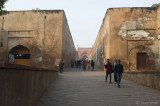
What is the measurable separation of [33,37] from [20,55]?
2791 millimetres

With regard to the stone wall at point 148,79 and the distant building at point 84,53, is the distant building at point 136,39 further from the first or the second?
the distant building at point 84,53

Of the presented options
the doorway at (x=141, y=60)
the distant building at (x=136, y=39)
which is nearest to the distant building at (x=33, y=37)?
the distant building at (x=136, y=39)

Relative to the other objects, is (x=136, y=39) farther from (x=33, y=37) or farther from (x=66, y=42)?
(x=33, y=37)

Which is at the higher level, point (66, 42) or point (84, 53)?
point (66, 42)

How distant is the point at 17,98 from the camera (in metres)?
2.66

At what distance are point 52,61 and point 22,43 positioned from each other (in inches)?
160

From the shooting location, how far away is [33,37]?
18.4 metres

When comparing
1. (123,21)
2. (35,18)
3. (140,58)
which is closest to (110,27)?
(123,21)

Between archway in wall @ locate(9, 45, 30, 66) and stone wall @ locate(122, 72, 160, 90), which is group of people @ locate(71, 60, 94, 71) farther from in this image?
stone wall @ locate(122, 72, 160, 90)

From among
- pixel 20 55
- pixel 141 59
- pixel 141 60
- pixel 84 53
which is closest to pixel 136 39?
pixel 141 59

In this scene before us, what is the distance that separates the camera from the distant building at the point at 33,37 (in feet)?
59.3

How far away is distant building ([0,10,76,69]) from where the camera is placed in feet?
59.3

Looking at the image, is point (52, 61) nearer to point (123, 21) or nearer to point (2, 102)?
point (123, 21)

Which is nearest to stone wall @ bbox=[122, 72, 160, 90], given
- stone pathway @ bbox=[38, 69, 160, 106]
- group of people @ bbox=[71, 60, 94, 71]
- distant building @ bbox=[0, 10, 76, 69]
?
stone pathway @ bbox=[38, 69, 160, 106]
